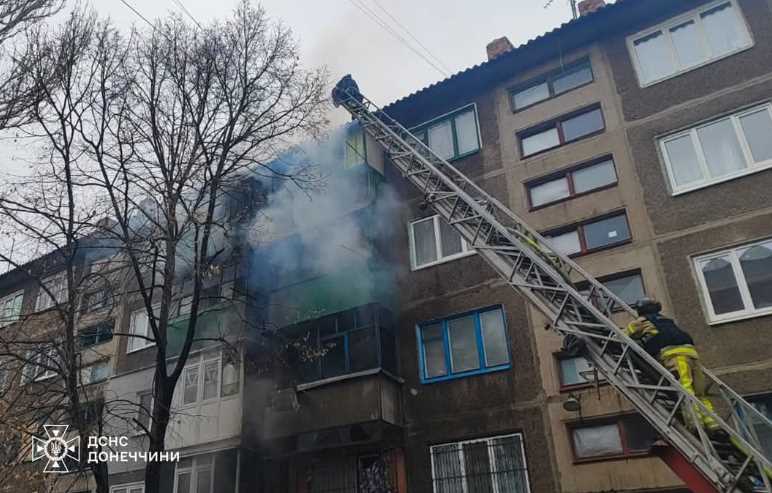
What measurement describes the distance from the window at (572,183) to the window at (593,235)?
2.41 feet

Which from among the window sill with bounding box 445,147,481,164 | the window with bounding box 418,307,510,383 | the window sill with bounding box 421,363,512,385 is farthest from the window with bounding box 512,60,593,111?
the window sill with bounding box 421,363,512,385

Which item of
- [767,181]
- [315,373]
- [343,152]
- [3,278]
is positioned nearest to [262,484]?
[315,373]

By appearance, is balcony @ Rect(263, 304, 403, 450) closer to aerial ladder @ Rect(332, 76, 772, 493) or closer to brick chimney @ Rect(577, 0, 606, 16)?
aerial ladder @ Rect(332, 76, 772, 493)

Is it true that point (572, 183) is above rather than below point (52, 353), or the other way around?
above

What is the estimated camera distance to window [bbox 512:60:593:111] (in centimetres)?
1382

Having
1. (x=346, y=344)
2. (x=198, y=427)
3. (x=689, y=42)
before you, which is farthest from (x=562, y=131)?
(x=198, y=427)

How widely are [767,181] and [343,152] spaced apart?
999cm

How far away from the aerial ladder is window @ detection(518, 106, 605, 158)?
3.20 meters

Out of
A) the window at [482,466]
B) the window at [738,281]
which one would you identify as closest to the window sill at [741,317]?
the window at [738,281]

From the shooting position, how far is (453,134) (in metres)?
15.4

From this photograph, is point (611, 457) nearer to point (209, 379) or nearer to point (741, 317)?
point (741, 317)

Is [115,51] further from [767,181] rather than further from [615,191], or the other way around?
[767,181]

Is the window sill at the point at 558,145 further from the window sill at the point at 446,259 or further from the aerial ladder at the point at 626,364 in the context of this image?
the aerial ladder at the point at 626,364

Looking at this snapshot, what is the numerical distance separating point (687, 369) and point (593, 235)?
218 inches
